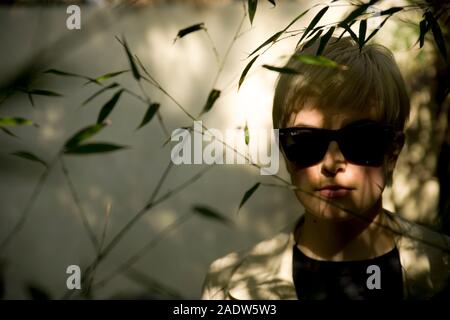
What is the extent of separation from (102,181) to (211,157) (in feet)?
2.33

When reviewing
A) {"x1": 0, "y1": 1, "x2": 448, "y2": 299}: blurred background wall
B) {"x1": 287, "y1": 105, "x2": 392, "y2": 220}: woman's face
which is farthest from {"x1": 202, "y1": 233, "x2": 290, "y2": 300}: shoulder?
{"x1": 0, "y1": 1, "x2": 448, "y2": 299}: blurred background wall

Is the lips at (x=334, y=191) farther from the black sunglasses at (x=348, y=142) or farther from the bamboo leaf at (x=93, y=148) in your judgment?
the bamboo leaf at (x=93, y=148)

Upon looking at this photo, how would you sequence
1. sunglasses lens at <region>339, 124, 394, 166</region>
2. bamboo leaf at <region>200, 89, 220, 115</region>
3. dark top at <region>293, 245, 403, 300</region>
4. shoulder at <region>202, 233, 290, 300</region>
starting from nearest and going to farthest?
bamboo leaf at <region>200, 89, 220, 115</region> → sunglasses lens at <region>339, 124, 394, 166</region> → dark top at <region>293, 245, 403, 300</region> → shoulder at <region>202, 233, 290, 300</region>

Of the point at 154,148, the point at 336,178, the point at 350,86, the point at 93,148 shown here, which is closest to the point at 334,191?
the point at 336,178

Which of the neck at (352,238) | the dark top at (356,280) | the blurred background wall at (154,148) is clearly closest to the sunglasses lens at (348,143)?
the neck at (352,238)

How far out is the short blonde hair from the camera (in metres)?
1.56

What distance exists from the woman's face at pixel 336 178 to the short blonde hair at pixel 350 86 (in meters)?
0.04

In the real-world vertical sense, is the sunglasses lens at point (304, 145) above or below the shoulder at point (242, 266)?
above

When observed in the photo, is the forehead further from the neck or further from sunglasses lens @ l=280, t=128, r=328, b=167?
the neck

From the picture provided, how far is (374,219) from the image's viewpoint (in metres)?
1.69

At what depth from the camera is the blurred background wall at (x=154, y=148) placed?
105 inches

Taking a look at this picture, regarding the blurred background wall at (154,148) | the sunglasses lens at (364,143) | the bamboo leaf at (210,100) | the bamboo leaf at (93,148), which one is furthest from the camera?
the blurred background wall at (154,148)

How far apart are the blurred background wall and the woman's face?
42.4 inches
